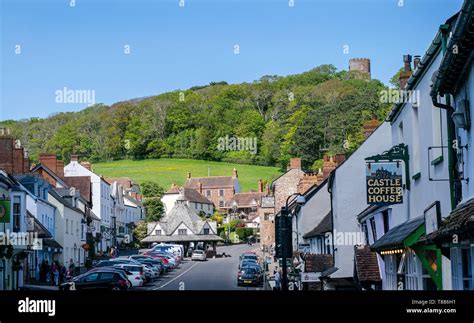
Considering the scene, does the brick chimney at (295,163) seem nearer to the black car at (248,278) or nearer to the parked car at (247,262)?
the black car at (248,278)

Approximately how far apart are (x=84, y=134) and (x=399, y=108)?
21.2 feet

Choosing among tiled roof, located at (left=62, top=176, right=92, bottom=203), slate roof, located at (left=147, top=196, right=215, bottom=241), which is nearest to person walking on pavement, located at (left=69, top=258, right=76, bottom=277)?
tiled roof, located at (left=62, top=176, right=92, bottom=203)

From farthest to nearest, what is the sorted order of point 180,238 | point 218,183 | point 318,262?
point 318,262, point 180,238, point 218,183

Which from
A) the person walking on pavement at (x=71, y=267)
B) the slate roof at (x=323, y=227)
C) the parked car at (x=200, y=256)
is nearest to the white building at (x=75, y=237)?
the person walking on pavement at (x=71, y=267)

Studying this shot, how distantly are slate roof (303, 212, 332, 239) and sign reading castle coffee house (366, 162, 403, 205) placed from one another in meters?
12.0

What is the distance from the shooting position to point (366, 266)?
15422mm

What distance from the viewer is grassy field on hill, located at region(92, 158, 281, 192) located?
23.5ft

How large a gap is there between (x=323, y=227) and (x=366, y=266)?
1035 centimetres

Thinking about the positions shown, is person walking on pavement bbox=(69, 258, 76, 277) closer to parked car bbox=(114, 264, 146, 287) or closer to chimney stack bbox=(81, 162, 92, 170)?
parked car bbox=(114, 264, 146, 287)

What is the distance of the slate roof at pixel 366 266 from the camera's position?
15.0 metres

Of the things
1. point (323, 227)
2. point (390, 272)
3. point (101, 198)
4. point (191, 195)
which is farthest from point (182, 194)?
point (323, 227)

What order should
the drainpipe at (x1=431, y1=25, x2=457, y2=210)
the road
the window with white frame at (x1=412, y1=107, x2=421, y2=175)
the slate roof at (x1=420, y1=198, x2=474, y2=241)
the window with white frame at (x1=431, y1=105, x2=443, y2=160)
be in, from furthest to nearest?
the window with white frame at (x1=412, y1=107, x2=421, y2=175) → the road → the window with white frame at (x1=431, y1=105, x2=443, y2=160) → the drainpipe at (x1=431, y1=25, x2=457, y2=210) → the slate roof at (x1=420, y1=198, x2=474, y2=241)

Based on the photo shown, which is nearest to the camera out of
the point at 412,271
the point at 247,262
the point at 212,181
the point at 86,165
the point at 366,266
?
the point at 86,165

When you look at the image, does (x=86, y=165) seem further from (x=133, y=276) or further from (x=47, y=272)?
(x=133, y=276)
